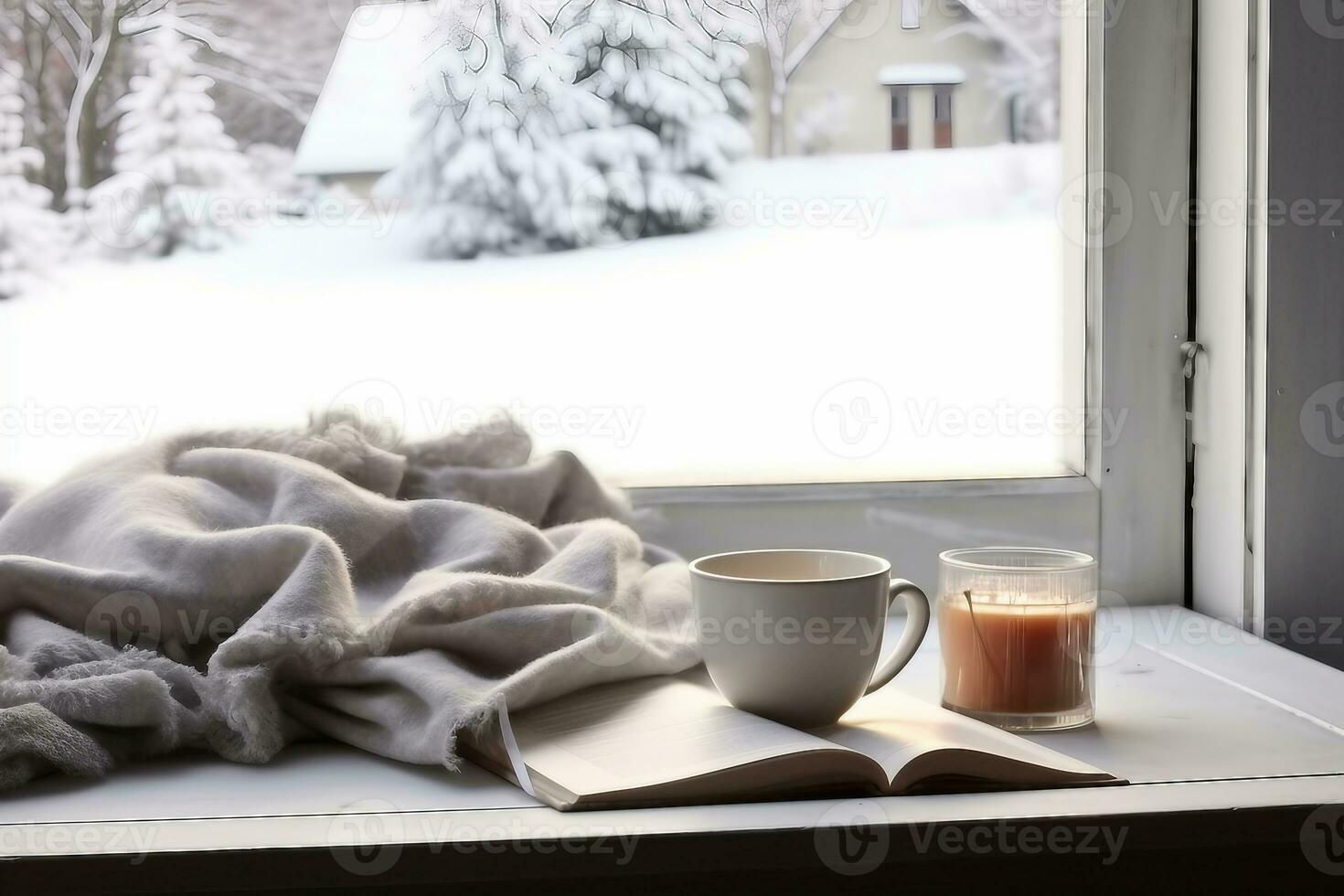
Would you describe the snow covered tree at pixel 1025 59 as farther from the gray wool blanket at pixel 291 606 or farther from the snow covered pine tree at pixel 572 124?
the gray wool blanket at pixel 291 606

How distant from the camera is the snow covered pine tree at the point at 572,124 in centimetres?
97

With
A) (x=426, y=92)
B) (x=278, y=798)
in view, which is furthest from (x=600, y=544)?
(x=426, y=92)

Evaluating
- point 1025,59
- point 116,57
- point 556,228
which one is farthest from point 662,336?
point 116,57

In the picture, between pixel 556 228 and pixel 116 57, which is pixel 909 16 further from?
pixel 116 57

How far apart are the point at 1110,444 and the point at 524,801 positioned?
618 millimetres

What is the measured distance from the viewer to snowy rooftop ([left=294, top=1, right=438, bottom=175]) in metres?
0.97

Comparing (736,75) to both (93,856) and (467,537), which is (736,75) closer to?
(467,537)

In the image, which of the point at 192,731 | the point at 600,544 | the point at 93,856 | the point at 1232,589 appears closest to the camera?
the point at 93,856

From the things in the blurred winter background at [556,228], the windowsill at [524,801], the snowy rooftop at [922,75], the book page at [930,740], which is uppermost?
the snowy rooftop at [922,75]

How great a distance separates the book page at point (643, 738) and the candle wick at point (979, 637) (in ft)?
0.47

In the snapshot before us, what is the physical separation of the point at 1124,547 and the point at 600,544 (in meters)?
0.48

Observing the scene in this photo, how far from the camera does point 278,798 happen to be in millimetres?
625

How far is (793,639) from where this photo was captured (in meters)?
0.66

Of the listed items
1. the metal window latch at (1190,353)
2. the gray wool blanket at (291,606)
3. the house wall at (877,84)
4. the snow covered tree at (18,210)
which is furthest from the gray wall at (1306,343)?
the snow covered tree at (18,210)
